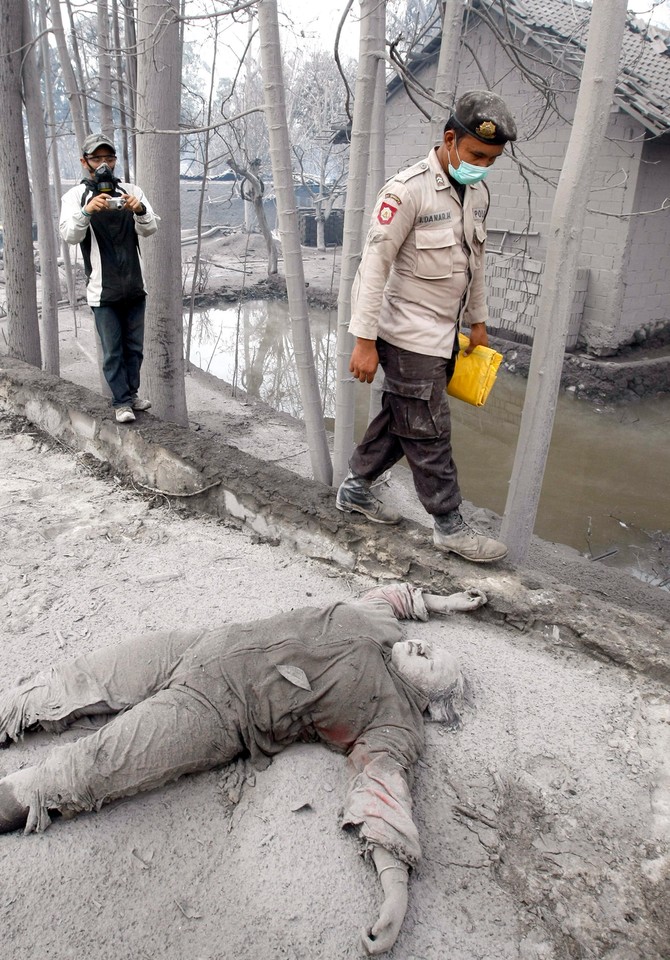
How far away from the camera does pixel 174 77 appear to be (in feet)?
18.1

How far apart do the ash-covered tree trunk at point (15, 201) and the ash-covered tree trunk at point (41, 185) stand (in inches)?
3.3

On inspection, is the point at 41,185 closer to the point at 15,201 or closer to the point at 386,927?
the point at 15,201

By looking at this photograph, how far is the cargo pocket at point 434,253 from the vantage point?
298cm

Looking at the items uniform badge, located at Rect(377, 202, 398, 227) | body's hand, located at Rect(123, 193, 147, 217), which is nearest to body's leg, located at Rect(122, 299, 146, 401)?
body's hand, located at Rect(123, 193, 147, 217)

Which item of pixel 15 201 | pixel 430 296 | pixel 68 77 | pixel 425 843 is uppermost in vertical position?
pixel 68 77

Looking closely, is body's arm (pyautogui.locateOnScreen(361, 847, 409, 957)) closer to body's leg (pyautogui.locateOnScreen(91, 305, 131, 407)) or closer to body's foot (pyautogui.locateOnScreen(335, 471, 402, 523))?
body's foot (pyautogui.locateOnScreen(335, 471, 402, 523))

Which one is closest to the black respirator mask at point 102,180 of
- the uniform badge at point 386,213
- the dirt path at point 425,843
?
the uniform badge at point 386,213

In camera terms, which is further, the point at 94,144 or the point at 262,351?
the point at 262,351

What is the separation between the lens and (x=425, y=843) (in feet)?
7.25

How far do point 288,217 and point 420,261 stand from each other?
1113mm

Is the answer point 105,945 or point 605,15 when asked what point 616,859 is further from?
point 605,15

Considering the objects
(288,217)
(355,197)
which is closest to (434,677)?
(355,197)

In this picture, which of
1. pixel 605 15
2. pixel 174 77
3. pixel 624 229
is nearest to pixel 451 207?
pixel 605 15

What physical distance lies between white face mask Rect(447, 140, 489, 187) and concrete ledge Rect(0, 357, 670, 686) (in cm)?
165
